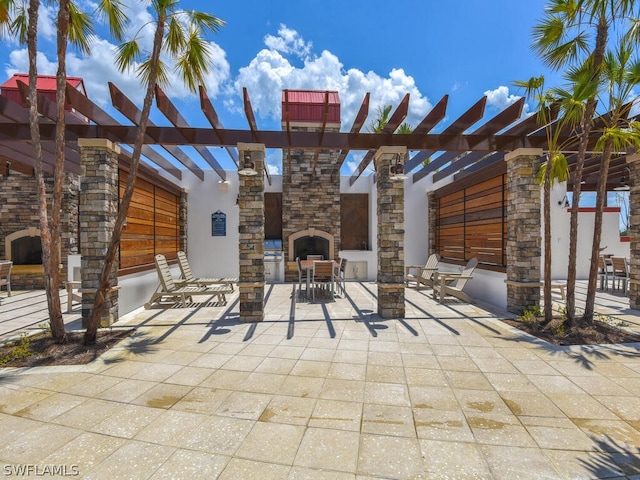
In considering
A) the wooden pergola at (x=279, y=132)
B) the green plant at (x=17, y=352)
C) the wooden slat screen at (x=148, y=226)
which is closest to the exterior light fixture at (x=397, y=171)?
the wooden pergola at (x=279, y=132)

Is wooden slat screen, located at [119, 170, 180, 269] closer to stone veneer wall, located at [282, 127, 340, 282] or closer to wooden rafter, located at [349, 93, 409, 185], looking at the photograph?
stone veneer wall, located at [282, 127, 340, 282]

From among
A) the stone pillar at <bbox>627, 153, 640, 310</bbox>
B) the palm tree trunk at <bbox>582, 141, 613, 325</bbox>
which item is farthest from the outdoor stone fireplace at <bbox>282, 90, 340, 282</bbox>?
the stone pillar at <bbox>627, 153, 640, 310</bbox>

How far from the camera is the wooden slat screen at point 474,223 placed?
283 inches

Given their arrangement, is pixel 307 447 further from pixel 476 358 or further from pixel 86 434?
pixel 476 358

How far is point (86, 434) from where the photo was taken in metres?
2.36

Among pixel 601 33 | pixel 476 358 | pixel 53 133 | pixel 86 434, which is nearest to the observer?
pixel 86 434

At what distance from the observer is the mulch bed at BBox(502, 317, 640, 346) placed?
4.39m

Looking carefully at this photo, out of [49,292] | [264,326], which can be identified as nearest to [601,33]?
[264,326]

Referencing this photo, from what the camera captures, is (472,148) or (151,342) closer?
(151,342)

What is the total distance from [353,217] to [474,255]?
4588 millimetres

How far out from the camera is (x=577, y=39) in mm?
4605

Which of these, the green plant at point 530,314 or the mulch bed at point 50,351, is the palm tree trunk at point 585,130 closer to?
the green plant at point 530,314

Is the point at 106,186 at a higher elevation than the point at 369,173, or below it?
below

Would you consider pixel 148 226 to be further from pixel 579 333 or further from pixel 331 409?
pixel 579 333
